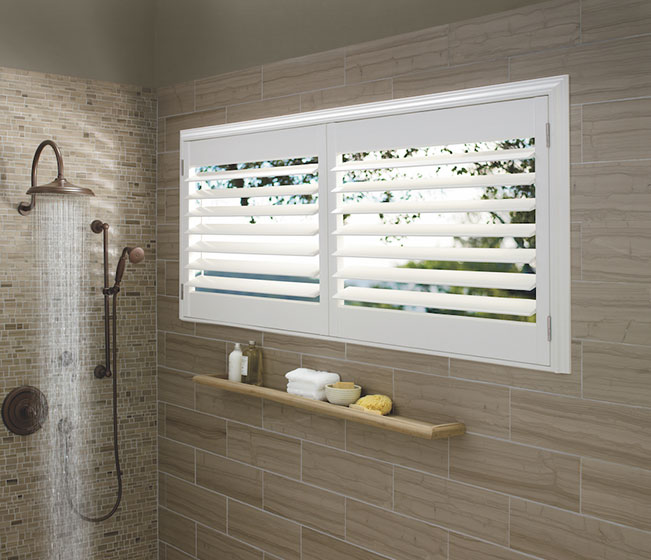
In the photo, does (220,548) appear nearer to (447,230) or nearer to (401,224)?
(401,224)

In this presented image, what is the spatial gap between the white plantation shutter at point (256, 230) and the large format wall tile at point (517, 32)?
0.66m

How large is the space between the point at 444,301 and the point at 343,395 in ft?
1.63

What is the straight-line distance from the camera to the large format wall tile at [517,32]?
1979 millimetres

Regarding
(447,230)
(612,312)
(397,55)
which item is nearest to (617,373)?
(612,312)

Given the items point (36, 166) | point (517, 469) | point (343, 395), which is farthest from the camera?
point (36, 166)

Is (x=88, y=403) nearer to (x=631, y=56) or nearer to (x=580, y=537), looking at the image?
(x=580, y=537)

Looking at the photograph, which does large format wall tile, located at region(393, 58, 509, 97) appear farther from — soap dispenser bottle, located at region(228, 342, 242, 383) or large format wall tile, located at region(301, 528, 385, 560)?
large format wall tile, located at region(301, 528, 385, 560)

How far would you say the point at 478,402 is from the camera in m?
2.21

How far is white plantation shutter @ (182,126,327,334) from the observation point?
8.89 ft

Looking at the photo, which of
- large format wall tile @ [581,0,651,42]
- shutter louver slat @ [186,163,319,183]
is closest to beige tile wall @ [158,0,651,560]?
large format wall tile @ [581,0,651,42]

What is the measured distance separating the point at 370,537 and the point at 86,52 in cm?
238

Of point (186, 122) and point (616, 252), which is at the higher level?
point (186, 122)

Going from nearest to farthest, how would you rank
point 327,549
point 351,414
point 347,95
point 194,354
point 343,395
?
point 351,414
point 343,395
point 347,95
point 327,549
point 194,354

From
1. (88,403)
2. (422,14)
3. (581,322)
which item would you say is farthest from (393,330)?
(88,403)
